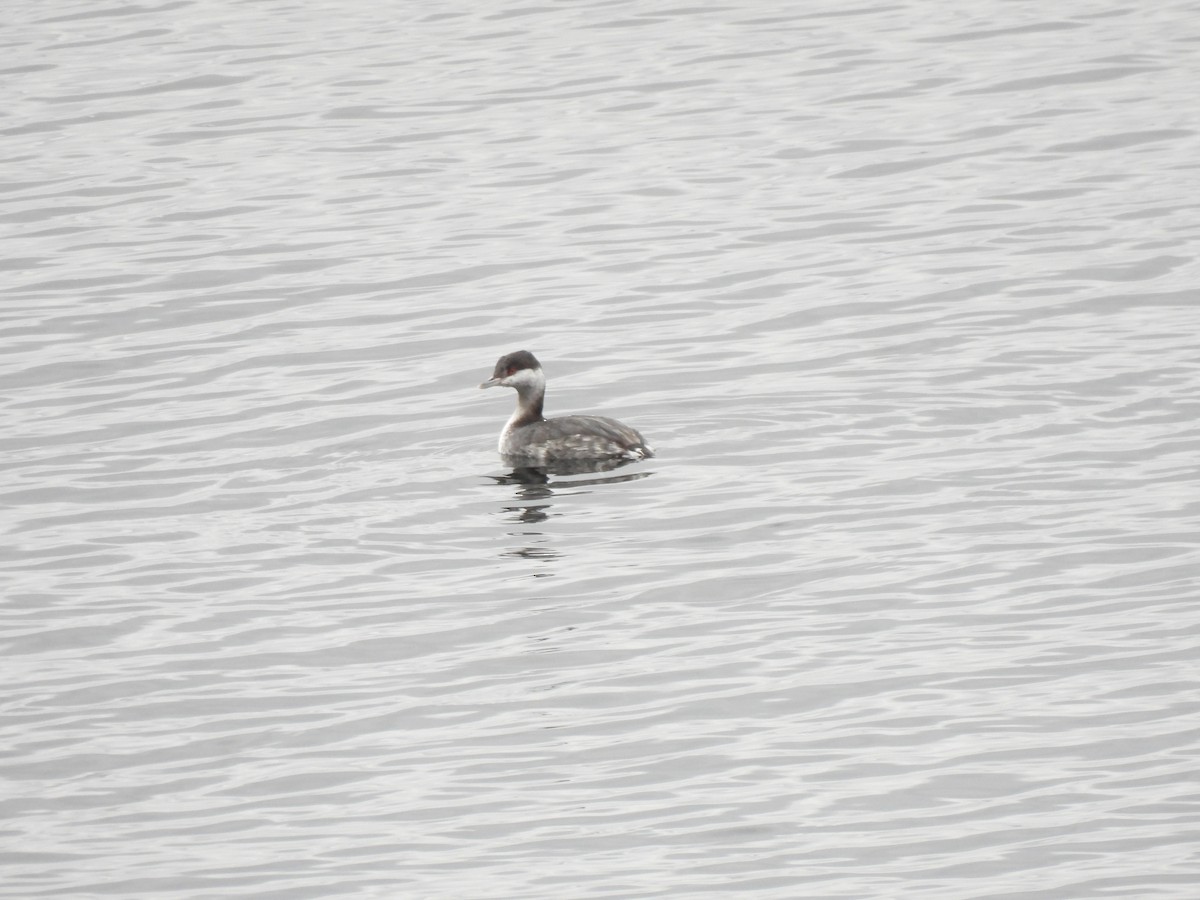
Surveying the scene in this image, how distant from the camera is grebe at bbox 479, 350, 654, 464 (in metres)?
15.7

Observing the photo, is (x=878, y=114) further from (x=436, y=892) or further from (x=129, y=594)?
(x=436, y=892)

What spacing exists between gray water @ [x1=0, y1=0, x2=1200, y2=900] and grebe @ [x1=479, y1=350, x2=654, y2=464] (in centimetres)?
35

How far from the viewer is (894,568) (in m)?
12.9

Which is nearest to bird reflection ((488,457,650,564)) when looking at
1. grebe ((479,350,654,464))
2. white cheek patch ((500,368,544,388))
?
grebe ((479,350,654,464))

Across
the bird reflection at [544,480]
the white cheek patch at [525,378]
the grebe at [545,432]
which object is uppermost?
the white cheek patch at [525,378]

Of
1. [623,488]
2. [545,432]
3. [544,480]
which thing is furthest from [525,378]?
[623,488]

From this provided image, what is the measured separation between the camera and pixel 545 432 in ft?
52.9

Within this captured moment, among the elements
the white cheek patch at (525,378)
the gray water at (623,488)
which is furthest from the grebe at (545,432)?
the gray water at (623,488)

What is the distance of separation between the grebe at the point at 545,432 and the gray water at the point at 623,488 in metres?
0.35

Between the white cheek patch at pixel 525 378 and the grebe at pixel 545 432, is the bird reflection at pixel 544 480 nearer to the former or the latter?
the grebe at pixel 545 432

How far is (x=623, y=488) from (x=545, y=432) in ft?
3.79

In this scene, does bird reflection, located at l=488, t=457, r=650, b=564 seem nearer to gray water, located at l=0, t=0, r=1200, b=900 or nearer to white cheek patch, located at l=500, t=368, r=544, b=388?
gray water, located at l=0, t=0, r=1200, b=900

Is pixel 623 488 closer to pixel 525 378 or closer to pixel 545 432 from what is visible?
pixel 545 432

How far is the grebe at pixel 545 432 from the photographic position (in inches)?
619
